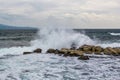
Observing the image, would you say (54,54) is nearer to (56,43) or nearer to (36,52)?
(36,52)

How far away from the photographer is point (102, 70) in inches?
665

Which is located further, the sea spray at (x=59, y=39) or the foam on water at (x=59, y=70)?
the sea spray at (x=59, y=39)

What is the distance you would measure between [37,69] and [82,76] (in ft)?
11.5

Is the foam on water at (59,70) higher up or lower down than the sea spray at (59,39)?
lower down

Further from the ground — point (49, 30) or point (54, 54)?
point (49, 30)

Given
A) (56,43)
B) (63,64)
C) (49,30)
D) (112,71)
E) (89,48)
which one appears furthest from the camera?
(49,30)

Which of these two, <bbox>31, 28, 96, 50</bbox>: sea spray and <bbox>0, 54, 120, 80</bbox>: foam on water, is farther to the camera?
<bbox>31, 28, 96, 50</bbox>: sea spray

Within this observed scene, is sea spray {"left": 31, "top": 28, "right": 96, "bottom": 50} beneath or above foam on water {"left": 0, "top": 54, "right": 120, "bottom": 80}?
above

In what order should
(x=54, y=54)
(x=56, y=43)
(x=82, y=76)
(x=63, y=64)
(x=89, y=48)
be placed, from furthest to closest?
(x=56, y=43), (x=89, y=48), (x=54, y=54), (x=63, y=64), (x=82, y=76)

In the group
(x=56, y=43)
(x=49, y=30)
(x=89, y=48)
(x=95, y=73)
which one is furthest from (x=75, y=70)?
(x=49, y=30)

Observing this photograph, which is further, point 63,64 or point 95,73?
point 63,64

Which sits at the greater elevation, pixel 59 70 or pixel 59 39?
pixel 59 39

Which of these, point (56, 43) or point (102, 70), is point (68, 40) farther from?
point (102, 70)

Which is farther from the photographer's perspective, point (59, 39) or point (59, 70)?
point (59, 39)
